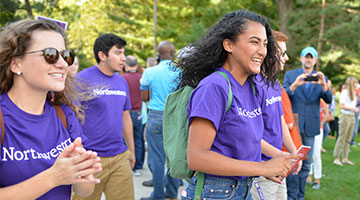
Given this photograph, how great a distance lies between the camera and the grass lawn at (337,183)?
6355 millimetres

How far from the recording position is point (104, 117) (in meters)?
3.74

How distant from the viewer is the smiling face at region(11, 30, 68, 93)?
179 cm

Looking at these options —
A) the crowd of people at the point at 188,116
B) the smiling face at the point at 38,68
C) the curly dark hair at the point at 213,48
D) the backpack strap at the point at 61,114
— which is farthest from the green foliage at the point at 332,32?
the smiling face at the point at 38,68

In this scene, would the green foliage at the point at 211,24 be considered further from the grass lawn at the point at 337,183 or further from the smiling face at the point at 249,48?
the smiling face at the point at 249,48

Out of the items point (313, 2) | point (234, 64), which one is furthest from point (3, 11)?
point (313, 2)

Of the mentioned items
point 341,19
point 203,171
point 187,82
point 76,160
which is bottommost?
point 203,171

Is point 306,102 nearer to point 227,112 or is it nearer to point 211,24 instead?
point 227,112

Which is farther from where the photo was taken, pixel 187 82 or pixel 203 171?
pixel 187 82

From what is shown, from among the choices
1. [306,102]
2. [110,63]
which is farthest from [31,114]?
[306,102]

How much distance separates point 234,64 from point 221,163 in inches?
25.8

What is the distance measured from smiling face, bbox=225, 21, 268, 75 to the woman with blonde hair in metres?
7.98

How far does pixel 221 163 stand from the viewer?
6.53 feet

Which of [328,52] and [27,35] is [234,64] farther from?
[328,52]

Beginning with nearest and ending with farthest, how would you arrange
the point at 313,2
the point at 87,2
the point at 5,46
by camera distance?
1. the point at 5,46
2. the point at 313,2
3. the point at 87,2
